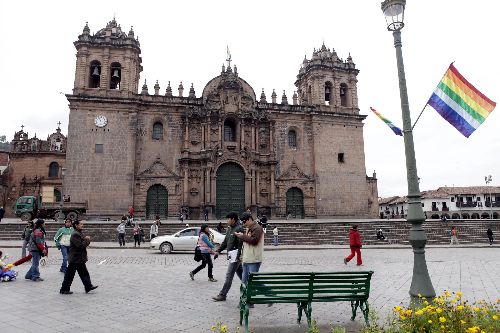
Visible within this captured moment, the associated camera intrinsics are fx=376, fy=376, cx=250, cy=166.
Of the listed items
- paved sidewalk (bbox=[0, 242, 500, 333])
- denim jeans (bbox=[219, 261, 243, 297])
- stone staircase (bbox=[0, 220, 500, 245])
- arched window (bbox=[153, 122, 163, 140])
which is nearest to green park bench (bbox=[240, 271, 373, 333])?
paved sidewalk (bbox=[0, 242, 500, 333])

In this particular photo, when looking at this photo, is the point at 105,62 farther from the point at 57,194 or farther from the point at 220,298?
the point at 220,298

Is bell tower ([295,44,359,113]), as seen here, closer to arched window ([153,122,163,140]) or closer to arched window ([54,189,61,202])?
arched window ([153,122,163,140])

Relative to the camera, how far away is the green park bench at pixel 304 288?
5.32 m

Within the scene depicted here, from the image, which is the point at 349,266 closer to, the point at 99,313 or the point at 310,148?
the point at 99,313

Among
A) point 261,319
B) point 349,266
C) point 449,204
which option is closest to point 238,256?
point 261,319

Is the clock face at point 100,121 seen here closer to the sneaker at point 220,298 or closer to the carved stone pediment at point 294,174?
the carved stone pediment at point 294,174

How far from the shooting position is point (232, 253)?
7.41 metres

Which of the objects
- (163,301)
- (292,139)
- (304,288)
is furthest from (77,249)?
(292,139)

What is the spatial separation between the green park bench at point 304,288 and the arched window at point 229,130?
2883 cm

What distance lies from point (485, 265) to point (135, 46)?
99.0ft

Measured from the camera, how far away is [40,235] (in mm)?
9859

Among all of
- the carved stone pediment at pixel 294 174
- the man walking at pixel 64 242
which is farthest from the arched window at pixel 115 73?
the man walking at pixel 64 242

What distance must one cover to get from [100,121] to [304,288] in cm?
2884

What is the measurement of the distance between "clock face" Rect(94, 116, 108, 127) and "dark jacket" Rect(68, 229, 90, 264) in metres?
24.3
